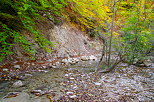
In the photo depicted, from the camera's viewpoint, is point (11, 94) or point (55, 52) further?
point (55, 52)

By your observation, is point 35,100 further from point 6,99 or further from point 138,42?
point 138,42

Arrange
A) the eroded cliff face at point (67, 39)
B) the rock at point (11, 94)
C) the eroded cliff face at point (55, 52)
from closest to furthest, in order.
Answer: the rock at point (11, 94) < the eroded cliff face at point (55, 52) < the eroded cliff face at point (67, 39)

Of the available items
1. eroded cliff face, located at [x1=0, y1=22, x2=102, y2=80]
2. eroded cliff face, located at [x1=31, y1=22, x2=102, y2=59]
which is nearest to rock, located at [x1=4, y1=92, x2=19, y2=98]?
eroded cliff face, located at [x1=0, y1=22, x2=102, y2=80]

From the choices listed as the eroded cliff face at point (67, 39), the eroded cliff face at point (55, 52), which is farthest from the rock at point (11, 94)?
the eroded cliff face at point (67, 39)

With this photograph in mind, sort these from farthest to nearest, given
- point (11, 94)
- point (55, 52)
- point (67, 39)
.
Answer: point (67, 39), point (55, 52), point (11, 94)

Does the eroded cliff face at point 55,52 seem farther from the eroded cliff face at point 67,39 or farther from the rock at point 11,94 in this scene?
the rock at point 11,94

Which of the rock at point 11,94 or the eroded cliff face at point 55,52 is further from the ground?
the eroded cliff face at point 55,52

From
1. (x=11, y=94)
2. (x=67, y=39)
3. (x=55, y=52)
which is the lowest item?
(x=11, y=94)

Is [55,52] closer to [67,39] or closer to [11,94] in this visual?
[67,39]

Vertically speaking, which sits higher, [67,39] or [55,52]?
[67,39]

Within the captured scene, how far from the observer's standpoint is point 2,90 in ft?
6.81

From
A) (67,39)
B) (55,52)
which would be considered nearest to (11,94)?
(55,52)

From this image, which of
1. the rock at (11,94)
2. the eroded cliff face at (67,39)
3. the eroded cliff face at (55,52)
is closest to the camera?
the rock at (11,94)

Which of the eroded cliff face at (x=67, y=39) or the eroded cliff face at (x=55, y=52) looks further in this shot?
the eroded cliff face at (x=67, y=39)
